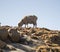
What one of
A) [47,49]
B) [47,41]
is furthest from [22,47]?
[47,41]

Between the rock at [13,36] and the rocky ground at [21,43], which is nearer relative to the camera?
the rocky ground at [21,43]

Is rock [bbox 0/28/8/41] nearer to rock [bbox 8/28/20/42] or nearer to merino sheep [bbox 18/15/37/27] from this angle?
rock [bbox 8/28/20/42]

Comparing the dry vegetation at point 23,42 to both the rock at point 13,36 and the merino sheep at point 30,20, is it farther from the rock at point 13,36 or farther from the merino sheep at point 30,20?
the merino sheep at point 30,20

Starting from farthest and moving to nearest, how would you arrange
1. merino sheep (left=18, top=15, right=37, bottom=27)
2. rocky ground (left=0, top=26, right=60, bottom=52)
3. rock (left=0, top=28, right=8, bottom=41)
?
merino sheep (left=18, top=15, right=37, bottom=27) → rock (left=0, top=28, right=8, bottom=41) → rocky ground (left=0, top=26, right=60, bottom=52)

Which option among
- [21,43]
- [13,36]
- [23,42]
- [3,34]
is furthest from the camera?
[23,42]

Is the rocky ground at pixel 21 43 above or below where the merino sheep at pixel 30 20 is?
above

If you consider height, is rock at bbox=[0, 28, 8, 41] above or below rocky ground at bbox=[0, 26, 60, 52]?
above

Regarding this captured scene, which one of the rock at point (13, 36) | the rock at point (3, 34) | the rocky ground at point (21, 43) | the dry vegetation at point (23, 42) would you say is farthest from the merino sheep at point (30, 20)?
the rock at point (3, 34)

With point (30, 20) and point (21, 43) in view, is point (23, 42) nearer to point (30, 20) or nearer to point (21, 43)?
point (21, 43)

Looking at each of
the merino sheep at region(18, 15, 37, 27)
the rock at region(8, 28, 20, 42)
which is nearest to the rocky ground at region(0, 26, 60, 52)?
the rock at region(8, 28, 20, 42)

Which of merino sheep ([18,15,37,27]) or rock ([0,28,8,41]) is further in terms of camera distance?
merino sheep ([18,15,37,27])

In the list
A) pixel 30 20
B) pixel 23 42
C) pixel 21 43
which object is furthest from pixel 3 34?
pixel 30 20

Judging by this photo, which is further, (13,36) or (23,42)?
(23,42)

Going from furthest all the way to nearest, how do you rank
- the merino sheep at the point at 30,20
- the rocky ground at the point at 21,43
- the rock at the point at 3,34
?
the merino sheep at the point at 30,20 < the rock at the point at 3,34 < the rocky ground at the point at 21,43
